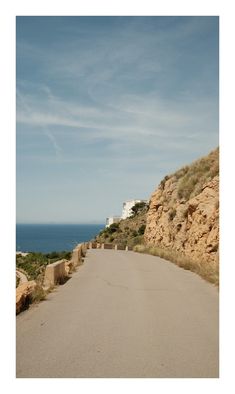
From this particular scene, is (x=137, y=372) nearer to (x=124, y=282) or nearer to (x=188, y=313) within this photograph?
(x=188, y=313)

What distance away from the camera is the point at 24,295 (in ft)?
30.6

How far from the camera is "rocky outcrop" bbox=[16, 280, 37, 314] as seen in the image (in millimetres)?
8834

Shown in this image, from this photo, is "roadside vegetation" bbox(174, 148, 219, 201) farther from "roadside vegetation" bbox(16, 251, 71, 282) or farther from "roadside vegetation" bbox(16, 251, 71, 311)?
"roadside vegetation" bbox(16, 251, 71, 282)

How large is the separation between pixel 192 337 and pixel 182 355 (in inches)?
36.1

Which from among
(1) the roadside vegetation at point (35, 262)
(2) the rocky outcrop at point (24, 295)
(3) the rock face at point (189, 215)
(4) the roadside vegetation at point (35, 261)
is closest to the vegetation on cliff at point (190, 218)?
(3) the rock face at point (189, 215)

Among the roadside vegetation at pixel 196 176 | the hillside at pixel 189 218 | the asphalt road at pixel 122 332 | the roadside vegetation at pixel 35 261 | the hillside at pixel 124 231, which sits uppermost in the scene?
the roadside vegetation at pixel 196 176

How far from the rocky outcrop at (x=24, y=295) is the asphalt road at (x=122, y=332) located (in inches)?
9.4

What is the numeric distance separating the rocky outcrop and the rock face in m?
6.52

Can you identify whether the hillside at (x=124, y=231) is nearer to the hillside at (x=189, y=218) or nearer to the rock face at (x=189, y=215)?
the hillside at (x=189, y=218)

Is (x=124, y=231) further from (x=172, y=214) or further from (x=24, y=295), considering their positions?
(x=24, y=295)

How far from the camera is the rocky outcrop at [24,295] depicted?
883cm

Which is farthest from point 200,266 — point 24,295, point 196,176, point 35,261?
point 35,261

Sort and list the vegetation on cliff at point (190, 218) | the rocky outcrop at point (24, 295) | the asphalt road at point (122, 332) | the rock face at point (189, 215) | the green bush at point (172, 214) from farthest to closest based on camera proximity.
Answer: the green bush at point (172, 214) → the rock face at point (189, 215) → the vegetation on cliff at point (190, 218) → the rocky outcrop at point (24, 295) → the asphalt road at point (122, 332)
